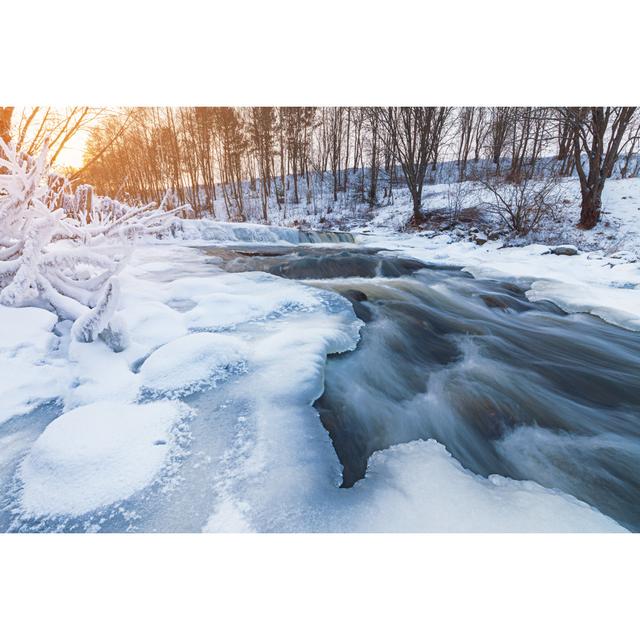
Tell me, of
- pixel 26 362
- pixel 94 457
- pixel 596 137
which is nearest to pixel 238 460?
pixel 94 457

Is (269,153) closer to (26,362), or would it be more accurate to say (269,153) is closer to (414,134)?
(414,134)

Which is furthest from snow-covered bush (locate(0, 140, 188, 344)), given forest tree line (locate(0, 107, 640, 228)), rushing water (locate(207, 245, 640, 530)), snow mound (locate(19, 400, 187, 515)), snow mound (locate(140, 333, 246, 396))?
forest tree line (locate(0, 107, 640, 228))

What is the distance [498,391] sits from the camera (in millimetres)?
2443

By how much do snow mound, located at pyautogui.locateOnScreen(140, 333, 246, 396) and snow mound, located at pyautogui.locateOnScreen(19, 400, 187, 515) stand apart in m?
0.25

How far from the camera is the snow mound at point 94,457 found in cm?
121

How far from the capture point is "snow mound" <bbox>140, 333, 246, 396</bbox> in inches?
73.1

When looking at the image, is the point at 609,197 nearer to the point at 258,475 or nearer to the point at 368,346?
the point at 368,346

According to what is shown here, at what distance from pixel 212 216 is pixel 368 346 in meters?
21.5

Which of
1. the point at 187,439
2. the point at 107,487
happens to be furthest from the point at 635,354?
the point at 107,487

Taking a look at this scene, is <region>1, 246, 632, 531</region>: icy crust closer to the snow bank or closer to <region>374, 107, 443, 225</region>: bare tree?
the snow bank

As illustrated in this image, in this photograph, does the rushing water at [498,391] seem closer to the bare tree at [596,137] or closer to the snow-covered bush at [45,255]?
the snow-covered bush at [45,255]

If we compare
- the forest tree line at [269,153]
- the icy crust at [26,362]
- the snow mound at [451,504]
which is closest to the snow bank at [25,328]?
the icy crust at [26,362]

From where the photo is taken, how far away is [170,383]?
186 centimetres

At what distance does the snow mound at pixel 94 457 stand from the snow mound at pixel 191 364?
25 cm
